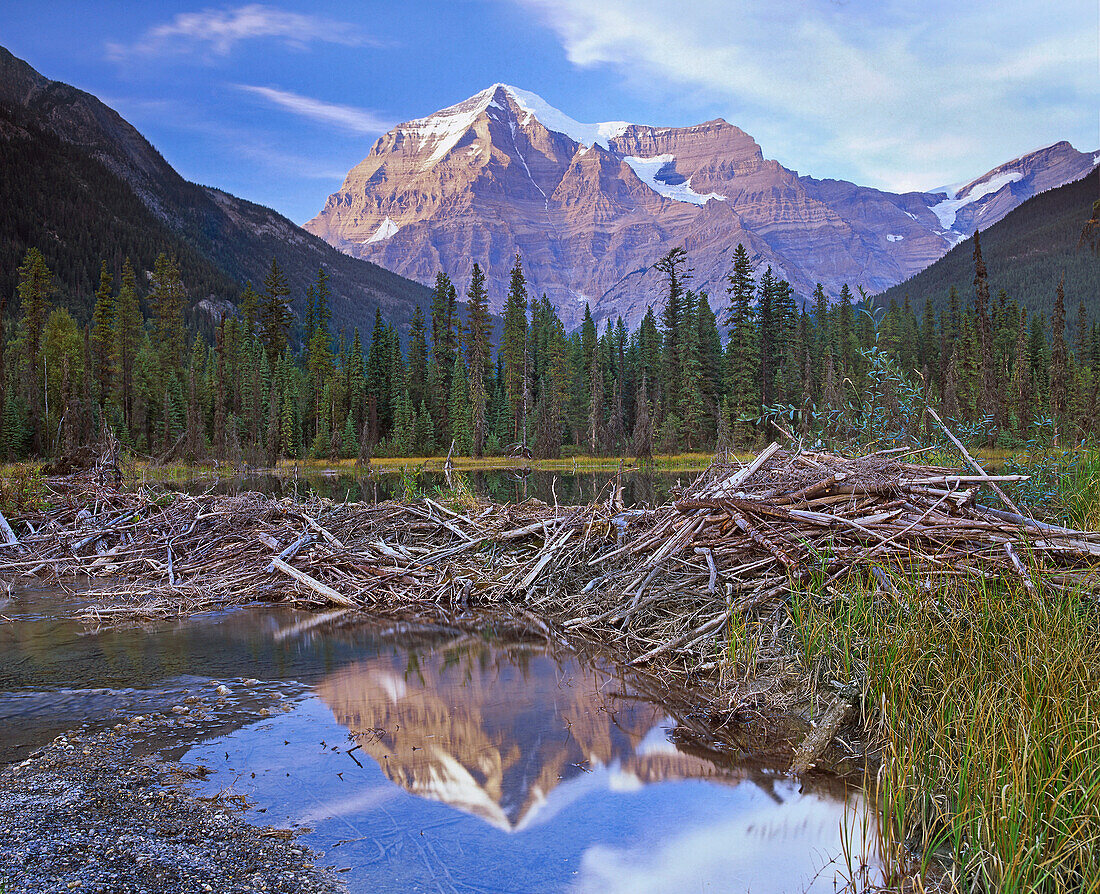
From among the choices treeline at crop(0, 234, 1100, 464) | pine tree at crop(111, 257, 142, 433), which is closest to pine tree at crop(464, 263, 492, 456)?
treeline at crop(0, 234, 1100, 464)

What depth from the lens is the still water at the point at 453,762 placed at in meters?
4.04

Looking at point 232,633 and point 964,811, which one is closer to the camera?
point 964,811

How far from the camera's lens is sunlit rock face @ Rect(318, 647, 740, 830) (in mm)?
4941

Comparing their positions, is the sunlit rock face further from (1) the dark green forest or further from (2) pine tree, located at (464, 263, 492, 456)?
(1) the dark green forest

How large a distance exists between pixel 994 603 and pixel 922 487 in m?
1.75

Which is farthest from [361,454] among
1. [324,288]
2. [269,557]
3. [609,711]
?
[609,711]

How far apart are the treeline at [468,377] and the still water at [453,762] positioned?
4643 cm

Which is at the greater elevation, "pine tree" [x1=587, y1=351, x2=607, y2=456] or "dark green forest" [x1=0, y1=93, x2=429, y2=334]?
"dark green forest" [x1=0, y1=93, x2=429, y2=334]

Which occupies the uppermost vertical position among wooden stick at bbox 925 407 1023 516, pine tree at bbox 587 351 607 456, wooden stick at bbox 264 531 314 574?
pine tree at bbox 587 351 607 456

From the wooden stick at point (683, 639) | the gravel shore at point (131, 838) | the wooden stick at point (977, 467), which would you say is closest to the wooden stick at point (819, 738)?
the wooden stick at point (683, 639)

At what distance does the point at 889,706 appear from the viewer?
5.31 meters

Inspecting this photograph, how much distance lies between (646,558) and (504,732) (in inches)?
139

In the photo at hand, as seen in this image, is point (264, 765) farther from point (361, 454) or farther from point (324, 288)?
point (324, 288)

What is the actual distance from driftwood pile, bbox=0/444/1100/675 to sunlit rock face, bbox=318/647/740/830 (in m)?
1.15
